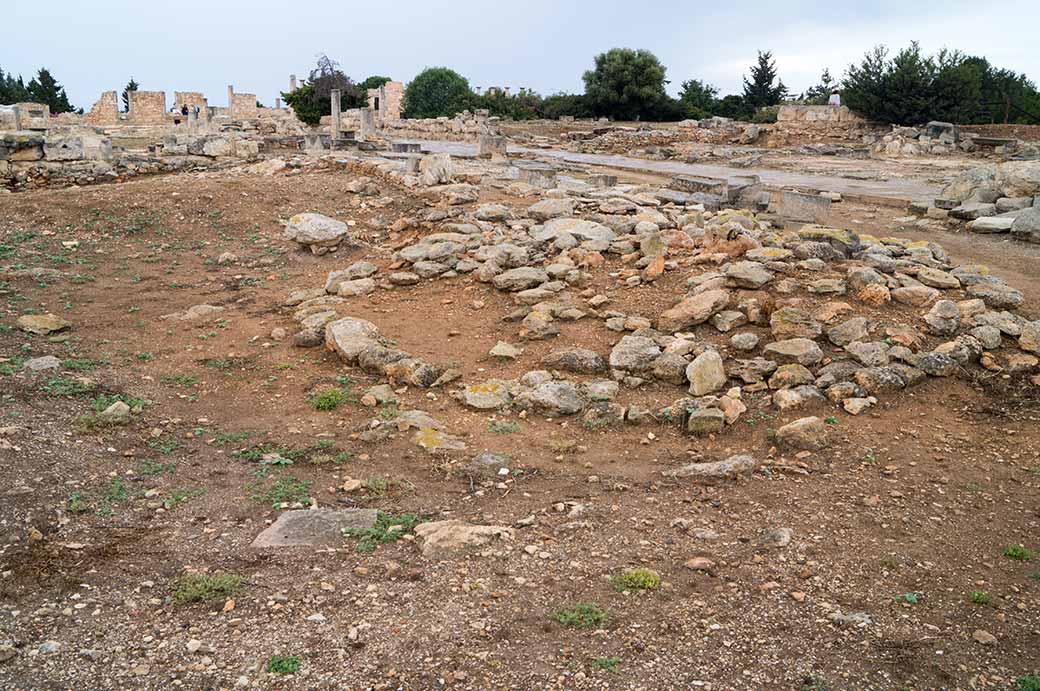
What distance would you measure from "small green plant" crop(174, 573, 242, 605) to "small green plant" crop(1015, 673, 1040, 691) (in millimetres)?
3325

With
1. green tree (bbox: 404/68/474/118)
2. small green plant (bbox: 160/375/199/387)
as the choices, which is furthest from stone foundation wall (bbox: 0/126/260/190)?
green tree (bbox: 404/68/474/118)

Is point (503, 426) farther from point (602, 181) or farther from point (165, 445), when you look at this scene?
point (602, 181)

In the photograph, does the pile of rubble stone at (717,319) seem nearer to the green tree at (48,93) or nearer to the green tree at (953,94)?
the green tree at (953,94)

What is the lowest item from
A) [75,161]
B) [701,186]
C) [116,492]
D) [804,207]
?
[116,492]

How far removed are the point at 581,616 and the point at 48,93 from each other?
52631 mm

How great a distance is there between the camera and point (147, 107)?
38.9 m

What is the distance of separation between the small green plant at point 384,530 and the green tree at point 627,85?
33.0 meters

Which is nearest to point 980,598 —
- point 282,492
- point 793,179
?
point 282,492

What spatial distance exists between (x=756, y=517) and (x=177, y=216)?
10.2 m

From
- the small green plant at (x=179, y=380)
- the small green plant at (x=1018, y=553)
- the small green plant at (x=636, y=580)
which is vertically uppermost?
the small green plant at (x=179, y=380)

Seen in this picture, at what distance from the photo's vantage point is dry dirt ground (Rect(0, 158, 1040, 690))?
3203 millimetres

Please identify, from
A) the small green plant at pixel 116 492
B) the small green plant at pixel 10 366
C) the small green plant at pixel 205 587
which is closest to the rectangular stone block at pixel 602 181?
the small green plant at pixel 10 366

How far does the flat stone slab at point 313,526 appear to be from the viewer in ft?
13.5

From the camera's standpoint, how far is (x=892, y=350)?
6.20 meters
